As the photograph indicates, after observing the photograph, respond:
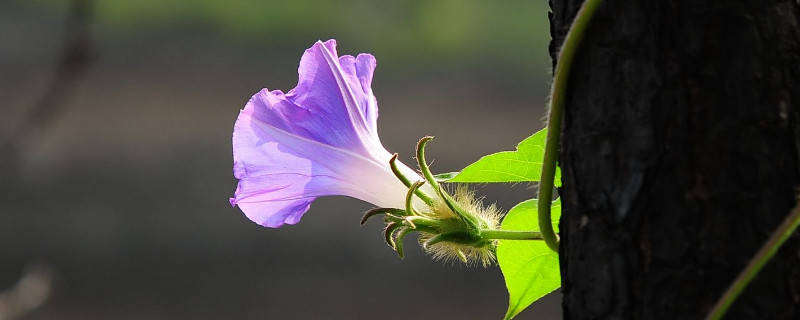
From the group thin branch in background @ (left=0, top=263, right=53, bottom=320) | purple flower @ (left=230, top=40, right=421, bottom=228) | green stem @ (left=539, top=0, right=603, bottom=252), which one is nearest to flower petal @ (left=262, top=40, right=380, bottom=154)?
purple flower @ (left=230, top=40, right=421, bottom=228)

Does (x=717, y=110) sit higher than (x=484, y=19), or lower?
higher

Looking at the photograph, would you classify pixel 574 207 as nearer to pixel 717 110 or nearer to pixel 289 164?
pixel 717 110

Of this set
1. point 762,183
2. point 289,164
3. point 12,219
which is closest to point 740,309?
point 762,183

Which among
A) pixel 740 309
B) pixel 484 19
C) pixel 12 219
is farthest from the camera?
A: pixel 484 19

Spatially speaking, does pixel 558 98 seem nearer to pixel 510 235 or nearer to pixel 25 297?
pixel 510 235

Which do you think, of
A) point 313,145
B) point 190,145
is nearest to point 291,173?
point 313,145

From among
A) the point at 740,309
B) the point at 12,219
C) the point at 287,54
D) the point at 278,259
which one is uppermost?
the point at 740,309
